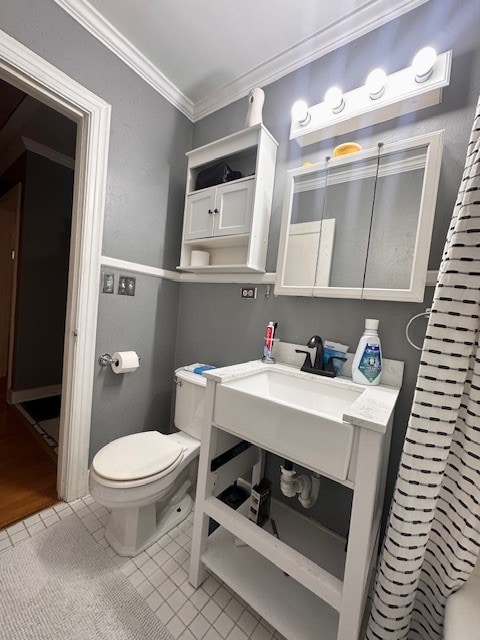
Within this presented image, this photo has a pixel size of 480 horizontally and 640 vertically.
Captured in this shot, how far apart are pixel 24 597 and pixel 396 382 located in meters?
1.61

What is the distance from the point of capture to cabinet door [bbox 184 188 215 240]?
150cm

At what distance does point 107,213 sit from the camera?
1412mm

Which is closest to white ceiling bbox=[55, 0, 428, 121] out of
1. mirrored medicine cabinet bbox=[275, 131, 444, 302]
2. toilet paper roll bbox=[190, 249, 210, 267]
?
mirrored medicine cabinet bbox=[275, 131, 444, 302]

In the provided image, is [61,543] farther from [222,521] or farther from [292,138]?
[292,138]

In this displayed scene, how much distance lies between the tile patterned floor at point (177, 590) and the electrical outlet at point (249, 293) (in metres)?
1.24

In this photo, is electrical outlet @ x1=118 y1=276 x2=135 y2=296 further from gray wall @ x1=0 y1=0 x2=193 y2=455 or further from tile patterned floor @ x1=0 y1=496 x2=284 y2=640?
tile patterned floor @ x1=0 y1=496 x2=284 y2=640

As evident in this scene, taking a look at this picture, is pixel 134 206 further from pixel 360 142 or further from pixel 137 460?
pixel 137 460

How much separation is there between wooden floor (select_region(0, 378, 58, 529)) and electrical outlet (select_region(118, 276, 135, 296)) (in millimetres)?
1160

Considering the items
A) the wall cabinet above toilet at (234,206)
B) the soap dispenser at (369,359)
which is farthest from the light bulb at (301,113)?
the soap dispenser at (369,359)

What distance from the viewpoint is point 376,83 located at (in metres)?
1.10

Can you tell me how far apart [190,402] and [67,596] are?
0.82 m

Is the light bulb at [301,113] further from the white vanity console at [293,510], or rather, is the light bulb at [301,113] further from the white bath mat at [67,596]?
the white bath mat at [67,596]

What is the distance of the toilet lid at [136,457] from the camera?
104 centimetres

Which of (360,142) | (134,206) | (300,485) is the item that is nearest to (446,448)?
(300,485)
